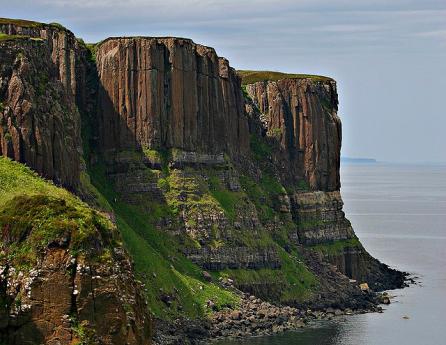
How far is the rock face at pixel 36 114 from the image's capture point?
151 metres

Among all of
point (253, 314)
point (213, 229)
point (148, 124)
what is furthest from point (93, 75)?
point (253, 314)

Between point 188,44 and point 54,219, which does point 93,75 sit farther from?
point 54,219

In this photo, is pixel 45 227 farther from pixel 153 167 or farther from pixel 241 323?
pixel 153 167

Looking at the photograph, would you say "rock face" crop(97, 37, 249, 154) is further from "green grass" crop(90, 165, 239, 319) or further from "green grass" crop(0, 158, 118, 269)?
"green grass" crop(0, 158, 118, 269)

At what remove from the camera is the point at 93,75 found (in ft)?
634

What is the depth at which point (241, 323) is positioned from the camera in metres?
170

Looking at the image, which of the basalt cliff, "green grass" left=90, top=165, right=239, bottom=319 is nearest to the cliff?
the basalt cliff

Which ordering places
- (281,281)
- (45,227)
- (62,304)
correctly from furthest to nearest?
1. (281,281)
2. (45,227)
3. (62,304)

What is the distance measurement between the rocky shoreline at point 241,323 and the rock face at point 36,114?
64.1 ft

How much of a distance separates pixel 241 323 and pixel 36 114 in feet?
117

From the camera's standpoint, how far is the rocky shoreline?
159000 millimetres

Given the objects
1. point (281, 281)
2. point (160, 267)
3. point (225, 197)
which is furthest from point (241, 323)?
point (225, 197)

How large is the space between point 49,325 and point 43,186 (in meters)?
28.2

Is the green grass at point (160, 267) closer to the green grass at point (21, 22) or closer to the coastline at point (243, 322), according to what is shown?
the coastline at point (243, 322)
